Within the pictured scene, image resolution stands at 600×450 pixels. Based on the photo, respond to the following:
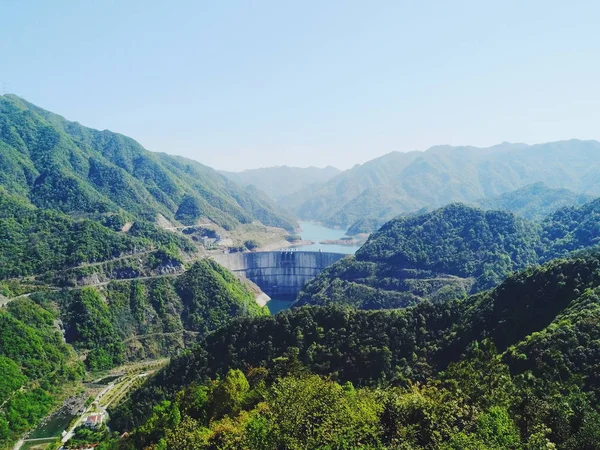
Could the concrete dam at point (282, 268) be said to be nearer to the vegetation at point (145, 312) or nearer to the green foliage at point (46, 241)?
the vegetation at point (145, 312)

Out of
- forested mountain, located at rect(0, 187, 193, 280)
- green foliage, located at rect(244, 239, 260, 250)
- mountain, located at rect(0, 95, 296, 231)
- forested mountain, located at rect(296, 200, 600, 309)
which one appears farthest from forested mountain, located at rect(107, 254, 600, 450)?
green foliage, located at rect(244, 239, 260, 250)

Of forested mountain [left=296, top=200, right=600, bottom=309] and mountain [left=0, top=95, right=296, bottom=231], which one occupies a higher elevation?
mountain [left=0, top=95, right=296, bottom=231]

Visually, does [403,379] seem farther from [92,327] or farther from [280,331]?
[92,327]

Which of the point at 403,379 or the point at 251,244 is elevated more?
the point at 251,244

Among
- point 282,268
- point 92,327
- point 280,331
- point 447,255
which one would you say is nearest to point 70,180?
point 282,268

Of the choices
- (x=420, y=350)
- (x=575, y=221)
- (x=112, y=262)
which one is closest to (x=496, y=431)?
(x=420, y=350)

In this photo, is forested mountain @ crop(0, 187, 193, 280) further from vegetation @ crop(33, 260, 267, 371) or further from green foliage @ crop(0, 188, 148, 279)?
vegetation @ crop(33, 260, 267, 371)
